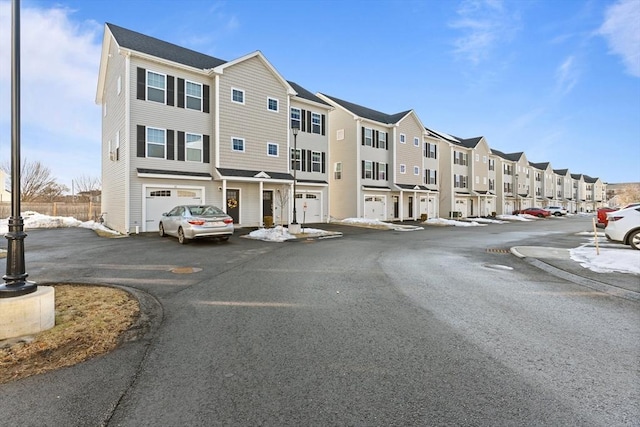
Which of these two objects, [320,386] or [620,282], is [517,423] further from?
→ [620,282]

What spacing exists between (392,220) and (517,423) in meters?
30.7

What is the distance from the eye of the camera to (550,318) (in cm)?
493

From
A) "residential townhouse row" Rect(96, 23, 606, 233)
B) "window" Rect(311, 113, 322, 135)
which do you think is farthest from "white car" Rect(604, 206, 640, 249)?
"window" Rect(311, 113, 322, 135)

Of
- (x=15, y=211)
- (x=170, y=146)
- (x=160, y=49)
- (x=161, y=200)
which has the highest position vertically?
(x=160, y=49)

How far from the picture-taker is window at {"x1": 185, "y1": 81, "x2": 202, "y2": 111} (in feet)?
64.4

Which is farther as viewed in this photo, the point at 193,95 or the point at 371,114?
the point at 371,114

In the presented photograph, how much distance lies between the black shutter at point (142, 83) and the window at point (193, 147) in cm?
287

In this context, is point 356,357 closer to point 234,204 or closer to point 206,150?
point 234,204

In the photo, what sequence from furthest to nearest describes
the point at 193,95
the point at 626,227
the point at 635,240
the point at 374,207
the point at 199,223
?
1. the point at 374,207
2. the point at 193,95
3. the point at 199,223
4. the point at 626,227
5. the point at 635,240

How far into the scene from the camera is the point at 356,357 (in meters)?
3.60

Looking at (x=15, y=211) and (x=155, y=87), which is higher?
(x=155, y=87)

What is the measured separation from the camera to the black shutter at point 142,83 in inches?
697

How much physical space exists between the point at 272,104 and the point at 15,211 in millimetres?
20153

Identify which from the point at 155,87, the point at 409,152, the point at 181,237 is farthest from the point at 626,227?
the point at 409,152
